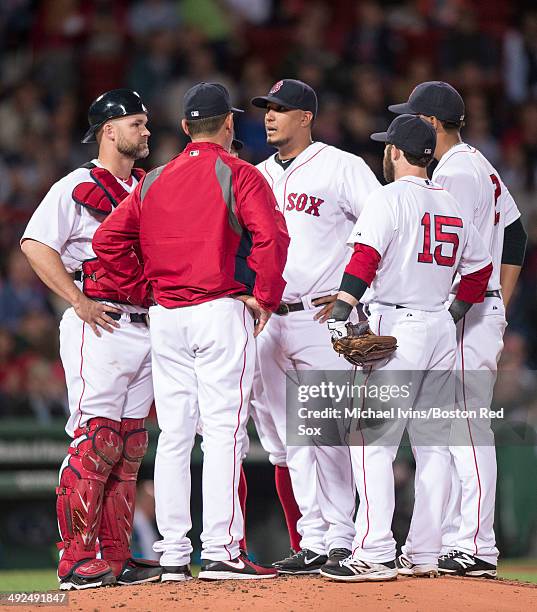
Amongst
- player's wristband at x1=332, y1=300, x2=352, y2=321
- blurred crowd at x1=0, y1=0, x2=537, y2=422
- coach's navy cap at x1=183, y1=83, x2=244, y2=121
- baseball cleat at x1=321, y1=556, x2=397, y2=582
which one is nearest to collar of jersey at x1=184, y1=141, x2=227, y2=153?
coach's navy cap at x1=183, y1=83, x2=244, y2=121

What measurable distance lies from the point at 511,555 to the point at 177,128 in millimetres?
5372

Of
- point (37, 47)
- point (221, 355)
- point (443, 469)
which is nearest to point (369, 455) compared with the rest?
point (443, 469)

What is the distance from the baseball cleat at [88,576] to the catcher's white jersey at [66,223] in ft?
4.60

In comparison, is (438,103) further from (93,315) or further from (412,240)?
(93,315)

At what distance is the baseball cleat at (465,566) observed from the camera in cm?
529

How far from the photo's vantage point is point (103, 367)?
5191 millimetres

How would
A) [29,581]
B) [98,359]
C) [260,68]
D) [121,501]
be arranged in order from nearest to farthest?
[98,359], [121,501], [29,581], [260,68]

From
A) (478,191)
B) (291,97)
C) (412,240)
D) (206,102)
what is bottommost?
(412,240)

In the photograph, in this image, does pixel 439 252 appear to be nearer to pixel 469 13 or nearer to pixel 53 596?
pixel 53 596

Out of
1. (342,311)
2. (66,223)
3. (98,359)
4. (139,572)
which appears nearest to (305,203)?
(342,311)

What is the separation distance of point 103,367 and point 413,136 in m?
1.75

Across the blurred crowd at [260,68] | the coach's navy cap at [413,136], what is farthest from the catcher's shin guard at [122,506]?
the blurred crowd at [260,68]

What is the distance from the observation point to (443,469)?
5.09 meters

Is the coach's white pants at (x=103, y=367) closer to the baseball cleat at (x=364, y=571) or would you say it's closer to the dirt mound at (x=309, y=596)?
the dirt mound at (x=309, y=596)
